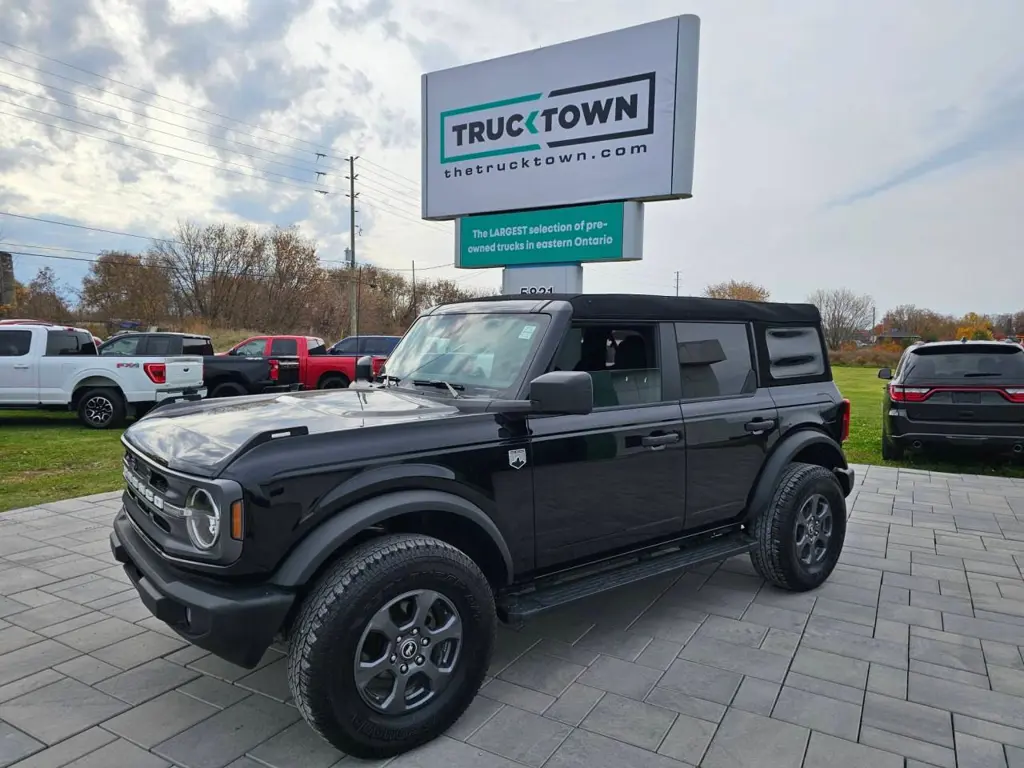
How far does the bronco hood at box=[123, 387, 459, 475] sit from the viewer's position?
2.60m

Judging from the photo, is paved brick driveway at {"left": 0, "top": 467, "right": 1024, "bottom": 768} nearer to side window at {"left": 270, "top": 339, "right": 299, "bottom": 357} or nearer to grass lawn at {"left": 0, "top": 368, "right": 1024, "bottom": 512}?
grass lawn at {"left": 0, "top": 368, "right": 1024, "bottom": 512}

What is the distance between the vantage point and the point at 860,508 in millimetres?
6711

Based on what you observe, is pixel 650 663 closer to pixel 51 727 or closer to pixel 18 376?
pixel 51 727

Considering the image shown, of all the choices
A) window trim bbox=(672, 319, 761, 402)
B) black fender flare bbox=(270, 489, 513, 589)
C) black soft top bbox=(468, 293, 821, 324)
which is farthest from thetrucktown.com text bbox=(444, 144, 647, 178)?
black fender flare bbox=(270, 489, 513, 589)

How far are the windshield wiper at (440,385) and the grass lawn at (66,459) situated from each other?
4912 mm

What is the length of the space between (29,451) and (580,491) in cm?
909

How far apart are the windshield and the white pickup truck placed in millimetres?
8875

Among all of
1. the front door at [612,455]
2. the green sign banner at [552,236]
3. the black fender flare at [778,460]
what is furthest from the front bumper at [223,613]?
the green sign banner at [552,236]

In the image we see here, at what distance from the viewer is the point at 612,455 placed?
11.3 ft

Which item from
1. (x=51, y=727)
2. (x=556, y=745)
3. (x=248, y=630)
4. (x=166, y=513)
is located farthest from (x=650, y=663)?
(x=51, y=727)

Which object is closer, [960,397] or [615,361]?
[615,361]

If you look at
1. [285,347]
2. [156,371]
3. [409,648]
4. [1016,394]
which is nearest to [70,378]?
[156,371]

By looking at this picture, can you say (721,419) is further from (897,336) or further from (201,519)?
(897,336)

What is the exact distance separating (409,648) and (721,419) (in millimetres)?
2296
